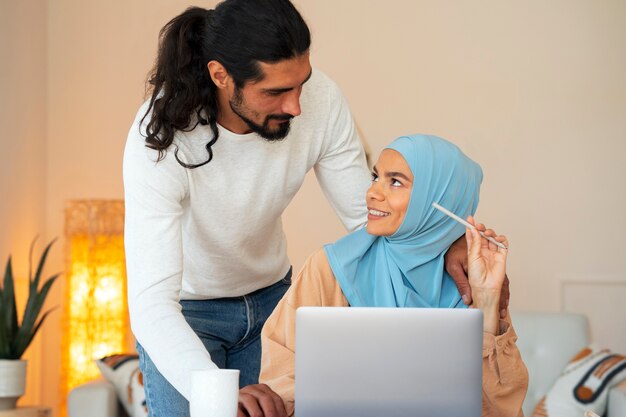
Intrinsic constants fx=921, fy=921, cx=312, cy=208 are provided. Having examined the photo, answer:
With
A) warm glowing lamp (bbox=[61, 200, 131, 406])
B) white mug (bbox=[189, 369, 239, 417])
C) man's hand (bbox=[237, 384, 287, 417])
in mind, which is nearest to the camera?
white mug (bbox=[189, 369, 239, 417])

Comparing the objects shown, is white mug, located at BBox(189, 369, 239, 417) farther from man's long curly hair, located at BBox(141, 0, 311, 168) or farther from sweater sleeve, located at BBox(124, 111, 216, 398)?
man's long curly hair, located at BBox(141, 0, 311, 168)

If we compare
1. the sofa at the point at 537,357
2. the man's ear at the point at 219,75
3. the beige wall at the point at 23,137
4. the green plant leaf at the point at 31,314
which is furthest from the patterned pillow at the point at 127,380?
the man's ear at the point at 219,75

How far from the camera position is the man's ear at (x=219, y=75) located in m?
2.03

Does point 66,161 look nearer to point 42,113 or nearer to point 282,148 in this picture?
point 42,113

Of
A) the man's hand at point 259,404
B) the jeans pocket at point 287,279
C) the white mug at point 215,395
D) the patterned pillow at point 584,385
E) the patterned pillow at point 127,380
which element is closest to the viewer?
the white mug at point 215,395

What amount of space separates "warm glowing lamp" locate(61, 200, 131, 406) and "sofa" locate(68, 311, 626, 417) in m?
0.40

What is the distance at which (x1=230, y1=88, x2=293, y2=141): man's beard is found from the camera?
201 cm

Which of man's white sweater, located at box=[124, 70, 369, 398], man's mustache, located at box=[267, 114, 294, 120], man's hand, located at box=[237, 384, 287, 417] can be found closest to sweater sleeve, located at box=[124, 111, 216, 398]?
man's white sweater, located at box=[124, 70, 369, 398]

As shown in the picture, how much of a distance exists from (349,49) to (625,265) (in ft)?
5.67

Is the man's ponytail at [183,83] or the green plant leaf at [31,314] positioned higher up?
the man's ponytail at [183,83]

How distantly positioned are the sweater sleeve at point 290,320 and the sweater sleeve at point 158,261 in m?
0.24

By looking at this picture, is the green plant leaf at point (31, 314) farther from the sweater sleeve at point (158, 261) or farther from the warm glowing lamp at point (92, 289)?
the sweater sleeve at point (158, 261)

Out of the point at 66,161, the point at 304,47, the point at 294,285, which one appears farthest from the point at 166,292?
the point at 66,161

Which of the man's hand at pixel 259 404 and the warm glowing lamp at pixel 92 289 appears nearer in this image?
the man's hand at pixel 259 404
